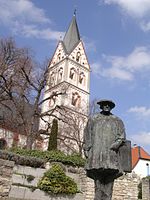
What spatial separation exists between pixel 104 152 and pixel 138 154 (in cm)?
4015

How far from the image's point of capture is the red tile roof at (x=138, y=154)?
4380 centimetres

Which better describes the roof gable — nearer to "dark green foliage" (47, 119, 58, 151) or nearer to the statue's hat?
"dark green foliage" (47, 119, 58, 151)

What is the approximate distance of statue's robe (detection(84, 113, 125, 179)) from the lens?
18.9ft

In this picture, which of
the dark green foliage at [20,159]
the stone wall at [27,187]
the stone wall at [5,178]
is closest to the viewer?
the stone wall at [5,178]

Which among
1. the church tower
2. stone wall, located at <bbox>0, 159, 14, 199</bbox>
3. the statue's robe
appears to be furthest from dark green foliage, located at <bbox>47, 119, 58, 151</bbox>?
the church tower

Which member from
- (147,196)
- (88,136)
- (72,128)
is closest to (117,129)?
(88,136)

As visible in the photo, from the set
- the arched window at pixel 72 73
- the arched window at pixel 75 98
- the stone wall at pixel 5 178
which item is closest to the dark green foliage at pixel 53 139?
the stone wall at pixel 5 178

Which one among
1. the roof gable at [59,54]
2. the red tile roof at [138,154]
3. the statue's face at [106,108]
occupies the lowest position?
the statue's face at [106,108]

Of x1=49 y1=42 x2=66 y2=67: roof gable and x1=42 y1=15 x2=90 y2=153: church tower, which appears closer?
x1=42 y1=15 x2=90 y2=153: church tower

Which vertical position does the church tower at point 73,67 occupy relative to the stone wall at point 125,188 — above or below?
above

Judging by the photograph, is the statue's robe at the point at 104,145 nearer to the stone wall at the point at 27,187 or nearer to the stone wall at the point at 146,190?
the stone wall at the point at 27,187

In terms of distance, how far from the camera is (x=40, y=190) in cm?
1260

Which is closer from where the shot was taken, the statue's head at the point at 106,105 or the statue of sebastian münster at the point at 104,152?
the statue of sebastian münster at the point at 104,152

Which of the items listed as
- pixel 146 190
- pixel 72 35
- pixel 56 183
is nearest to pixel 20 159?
pixel 56 183
